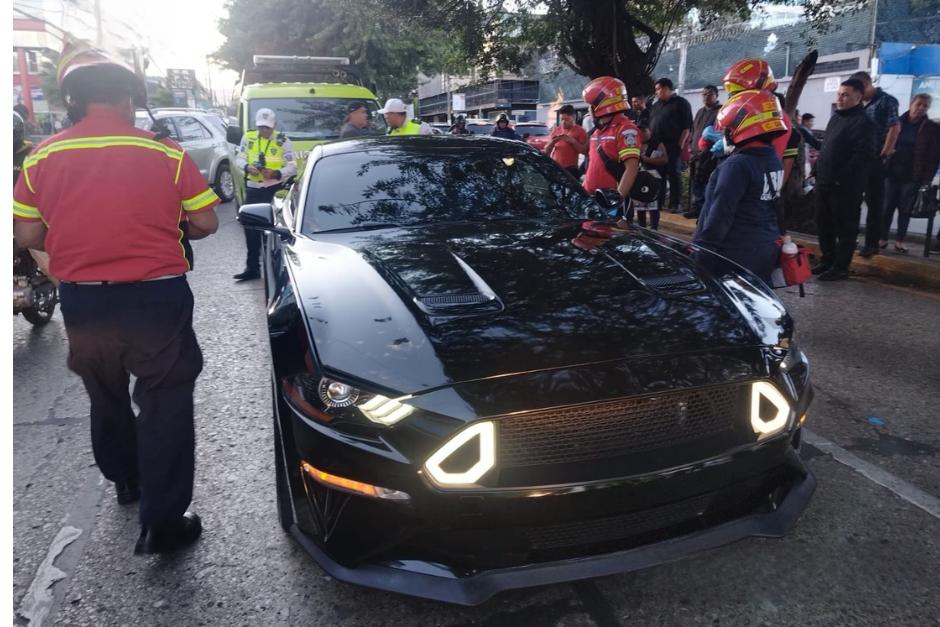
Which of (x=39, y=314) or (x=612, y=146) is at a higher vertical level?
(x=612, y=146)

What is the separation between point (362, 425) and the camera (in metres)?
2.16

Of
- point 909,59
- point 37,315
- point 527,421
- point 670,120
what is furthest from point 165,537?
point 909,59

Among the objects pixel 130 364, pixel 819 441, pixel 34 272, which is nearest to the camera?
pixel 130 364

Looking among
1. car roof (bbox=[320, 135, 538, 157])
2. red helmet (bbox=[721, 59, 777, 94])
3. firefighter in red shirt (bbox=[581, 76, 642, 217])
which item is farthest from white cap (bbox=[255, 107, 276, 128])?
red helmet (bbox=[721, 59, 777, 94])

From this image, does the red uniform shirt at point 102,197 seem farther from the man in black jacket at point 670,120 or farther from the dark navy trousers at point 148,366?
the man in black jacket at point 670,120

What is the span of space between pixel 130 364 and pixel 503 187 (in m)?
2.21

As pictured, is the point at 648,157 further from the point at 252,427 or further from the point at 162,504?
the point at 162,504

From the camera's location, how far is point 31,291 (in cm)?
576

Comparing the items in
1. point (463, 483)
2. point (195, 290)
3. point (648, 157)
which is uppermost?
point (648, 157)

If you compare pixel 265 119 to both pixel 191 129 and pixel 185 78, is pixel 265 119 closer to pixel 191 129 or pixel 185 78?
pixel 191 129

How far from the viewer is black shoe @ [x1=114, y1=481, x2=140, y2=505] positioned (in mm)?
3201

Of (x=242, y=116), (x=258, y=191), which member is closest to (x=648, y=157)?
(x=258, y=191)

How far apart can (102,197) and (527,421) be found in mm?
1636

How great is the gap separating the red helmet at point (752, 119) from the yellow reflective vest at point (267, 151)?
5045mm
